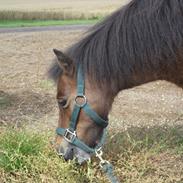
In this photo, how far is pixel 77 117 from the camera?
11.7 ft

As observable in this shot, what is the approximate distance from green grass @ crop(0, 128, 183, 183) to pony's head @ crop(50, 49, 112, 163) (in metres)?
0.20

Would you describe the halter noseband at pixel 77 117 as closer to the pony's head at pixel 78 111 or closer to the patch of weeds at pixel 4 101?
the pony's head at pixel 78 111

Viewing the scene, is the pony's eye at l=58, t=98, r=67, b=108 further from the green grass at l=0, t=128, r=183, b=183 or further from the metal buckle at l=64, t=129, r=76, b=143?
the green grass at l=0, t=128, r=183, b=183

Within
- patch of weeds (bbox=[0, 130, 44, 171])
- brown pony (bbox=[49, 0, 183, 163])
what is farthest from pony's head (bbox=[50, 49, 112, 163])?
patch of weeds (bbox=[0, 130, 44, 171])

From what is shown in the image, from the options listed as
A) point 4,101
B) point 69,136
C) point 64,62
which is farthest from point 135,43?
point 4,101

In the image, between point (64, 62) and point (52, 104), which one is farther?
point (52, 104)

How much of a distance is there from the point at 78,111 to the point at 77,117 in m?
0.06

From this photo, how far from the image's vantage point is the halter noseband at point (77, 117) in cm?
353

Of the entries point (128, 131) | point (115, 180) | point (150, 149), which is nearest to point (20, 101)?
point (128, 131)

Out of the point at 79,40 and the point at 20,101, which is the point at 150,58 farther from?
the point at 20,101

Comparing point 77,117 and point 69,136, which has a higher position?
point 77,117

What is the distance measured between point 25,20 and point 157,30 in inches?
1319

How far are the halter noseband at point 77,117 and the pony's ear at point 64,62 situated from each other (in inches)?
3.3

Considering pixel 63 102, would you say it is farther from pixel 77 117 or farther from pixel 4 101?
pixel 4 101
